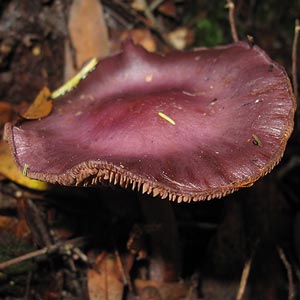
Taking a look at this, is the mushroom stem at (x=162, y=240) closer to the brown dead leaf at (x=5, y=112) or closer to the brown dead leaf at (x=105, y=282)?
the brown dead leaf at (x=105, y=282)

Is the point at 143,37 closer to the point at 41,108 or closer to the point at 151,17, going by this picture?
the point at 151,17

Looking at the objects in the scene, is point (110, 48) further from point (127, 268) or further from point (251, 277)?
point (251, 277)

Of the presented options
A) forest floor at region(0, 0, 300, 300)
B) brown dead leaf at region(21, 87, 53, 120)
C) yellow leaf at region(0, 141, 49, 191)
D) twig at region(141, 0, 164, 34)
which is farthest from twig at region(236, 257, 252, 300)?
twig at region(141, 0, 164, 34)

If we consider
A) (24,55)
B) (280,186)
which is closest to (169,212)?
(280,186)

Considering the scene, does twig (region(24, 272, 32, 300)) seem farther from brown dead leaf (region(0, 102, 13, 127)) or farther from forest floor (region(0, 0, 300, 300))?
brown dead leaf (region(0, 102, 13, 127))

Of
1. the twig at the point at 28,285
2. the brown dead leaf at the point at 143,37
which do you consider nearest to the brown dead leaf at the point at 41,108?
the twig at the point at 28,285
